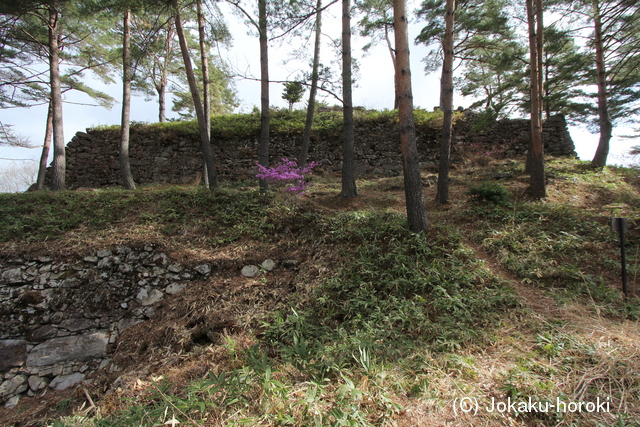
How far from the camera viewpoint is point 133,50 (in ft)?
22.4

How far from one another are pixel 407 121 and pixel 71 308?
5.55 m

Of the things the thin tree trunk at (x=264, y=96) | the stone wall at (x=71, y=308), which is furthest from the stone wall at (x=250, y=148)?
the stone wall at (x=71, y=308)

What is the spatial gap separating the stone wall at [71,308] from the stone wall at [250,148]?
613 centimetres

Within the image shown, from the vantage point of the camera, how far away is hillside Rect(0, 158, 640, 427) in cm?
Answer: 184

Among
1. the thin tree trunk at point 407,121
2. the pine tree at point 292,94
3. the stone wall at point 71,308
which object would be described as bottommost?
the stone wall at point 71,308

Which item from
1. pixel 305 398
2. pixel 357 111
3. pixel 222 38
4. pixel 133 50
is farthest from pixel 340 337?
pixel 357 111

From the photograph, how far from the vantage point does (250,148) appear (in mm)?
10234

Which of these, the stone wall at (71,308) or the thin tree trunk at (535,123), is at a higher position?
the thin tree trunk at (535,123)

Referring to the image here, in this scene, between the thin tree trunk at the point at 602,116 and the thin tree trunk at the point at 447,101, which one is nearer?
the thin tree trunk at the point at 447,101

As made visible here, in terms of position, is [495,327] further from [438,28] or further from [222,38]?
[438,28]

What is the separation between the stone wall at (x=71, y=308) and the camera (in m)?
3.24

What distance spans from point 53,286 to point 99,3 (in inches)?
263

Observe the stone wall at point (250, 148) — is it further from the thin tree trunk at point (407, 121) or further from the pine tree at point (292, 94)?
the thin tree trunk at point (407, 121)

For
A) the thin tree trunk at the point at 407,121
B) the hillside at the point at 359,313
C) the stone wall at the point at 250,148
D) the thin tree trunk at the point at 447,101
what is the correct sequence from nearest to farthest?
the hillside at the point at 359,313 → the thin tree trunk at the point at 407,121 → the thin tree trunk at the point at 447,101 → the stone wall at the point at 250,148
